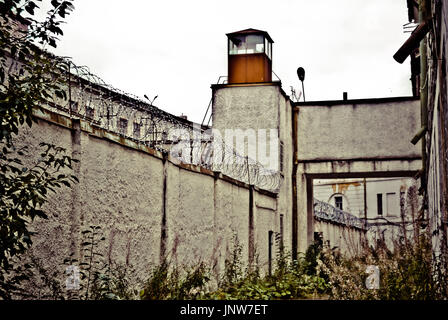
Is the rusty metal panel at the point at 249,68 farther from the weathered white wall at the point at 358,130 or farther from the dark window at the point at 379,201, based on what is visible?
the dark window at the point at 379,201

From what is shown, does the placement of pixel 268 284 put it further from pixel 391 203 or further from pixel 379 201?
pixel 379 201

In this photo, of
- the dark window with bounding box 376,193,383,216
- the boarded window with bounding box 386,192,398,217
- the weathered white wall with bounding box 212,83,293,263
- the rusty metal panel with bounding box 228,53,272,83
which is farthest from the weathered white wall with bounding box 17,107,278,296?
the dark window with bounding box 376,193,383,216

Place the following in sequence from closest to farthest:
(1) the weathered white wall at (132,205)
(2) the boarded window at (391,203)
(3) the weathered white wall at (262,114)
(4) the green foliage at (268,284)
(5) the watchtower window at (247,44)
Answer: (1) the weathered white wall at (132,205) → (4) the green foliage at (268,284) → (3) the weathered white wall at (262,114) → (5) the watchtower window at (247,44) → (2) the boarded window at (391,203)

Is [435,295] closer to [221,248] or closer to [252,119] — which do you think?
[221,248]

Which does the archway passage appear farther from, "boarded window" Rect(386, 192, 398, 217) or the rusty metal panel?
"boarded window" Rect(386, 192, 398, 217)

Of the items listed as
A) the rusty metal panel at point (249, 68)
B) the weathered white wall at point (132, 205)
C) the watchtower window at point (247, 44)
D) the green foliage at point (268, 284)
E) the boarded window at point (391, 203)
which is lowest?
the green foliage at point (268, 284)

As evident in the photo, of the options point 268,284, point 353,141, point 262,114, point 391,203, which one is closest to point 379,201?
point 391,203

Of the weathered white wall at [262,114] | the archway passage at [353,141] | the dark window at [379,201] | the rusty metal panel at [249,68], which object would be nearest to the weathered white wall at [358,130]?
the archway passage at [353,141]

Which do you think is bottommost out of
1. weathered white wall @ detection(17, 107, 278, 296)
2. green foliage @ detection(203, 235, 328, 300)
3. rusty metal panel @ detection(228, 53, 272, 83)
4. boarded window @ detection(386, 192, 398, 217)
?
green foliage @ detection(203, 235, 328, 300)

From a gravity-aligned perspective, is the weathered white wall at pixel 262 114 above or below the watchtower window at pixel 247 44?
below

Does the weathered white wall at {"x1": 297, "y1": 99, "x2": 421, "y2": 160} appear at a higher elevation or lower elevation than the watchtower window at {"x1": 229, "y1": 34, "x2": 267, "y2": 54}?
lower

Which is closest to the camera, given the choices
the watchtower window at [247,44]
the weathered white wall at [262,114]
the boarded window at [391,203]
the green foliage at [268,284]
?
the green foliage at [268,284]
